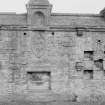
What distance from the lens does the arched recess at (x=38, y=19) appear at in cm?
1784

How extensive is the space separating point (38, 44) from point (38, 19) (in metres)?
1.96

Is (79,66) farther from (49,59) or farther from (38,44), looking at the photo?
(38,44)

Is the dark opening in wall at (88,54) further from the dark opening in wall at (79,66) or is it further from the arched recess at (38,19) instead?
the arched recess at (38,19)

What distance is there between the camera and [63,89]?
17.3m

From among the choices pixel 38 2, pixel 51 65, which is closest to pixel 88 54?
pixel 51 65

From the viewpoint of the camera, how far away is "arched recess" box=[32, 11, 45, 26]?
58.5 ft

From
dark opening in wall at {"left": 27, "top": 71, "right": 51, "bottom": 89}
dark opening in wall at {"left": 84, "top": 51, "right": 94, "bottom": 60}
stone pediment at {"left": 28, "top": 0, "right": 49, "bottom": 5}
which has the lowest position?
dark opening in wall at {"left": 27, "top": 71, "right": 51, "bottom": 89}

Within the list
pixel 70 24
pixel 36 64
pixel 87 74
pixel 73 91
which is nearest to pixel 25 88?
pixel 36 64

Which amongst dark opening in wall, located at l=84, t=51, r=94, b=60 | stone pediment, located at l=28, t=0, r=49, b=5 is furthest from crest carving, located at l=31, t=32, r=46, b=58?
dark opening in wall, located at l=84, t=51, r=94, b=60

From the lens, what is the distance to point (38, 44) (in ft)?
57.4

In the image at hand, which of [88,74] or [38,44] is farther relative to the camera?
[88,74]

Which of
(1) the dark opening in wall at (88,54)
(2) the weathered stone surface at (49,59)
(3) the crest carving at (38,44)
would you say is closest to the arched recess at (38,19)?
(2) the weathered stone surface at (49,59)

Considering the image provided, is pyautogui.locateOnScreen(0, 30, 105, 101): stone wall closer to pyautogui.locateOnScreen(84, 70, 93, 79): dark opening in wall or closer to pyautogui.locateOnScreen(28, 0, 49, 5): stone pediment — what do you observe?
pyautogui.locateOnScreen(84, 70, 93, 79): dark opening in wall

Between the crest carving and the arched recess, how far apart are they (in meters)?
0.80
